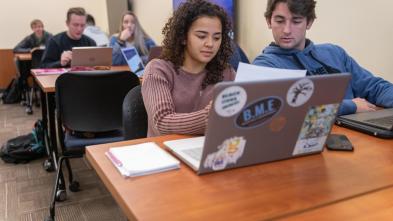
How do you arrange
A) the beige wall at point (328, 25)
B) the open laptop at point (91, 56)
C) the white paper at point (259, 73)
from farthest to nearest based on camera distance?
the open laptop at point (91, 56) < the beige wall at point (328, 25) < the white paper at point (259, 73)

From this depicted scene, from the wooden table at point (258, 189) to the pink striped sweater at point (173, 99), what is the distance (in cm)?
28

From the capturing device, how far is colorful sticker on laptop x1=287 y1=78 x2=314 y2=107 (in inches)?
33.2

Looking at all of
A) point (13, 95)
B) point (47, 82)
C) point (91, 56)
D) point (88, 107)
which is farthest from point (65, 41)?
point (13, 95)

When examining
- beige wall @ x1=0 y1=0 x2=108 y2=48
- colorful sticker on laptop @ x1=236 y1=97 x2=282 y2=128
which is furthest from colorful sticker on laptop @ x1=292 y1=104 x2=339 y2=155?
beige wall @ x1=0 y1=0 x2=108 y2=48

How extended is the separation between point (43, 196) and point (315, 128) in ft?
6.65

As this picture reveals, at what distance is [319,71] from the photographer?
1.69 metres

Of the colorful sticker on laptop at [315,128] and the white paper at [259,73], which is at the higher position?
the white paper at [259,73]

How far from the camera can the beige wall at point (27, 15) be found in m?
6.18

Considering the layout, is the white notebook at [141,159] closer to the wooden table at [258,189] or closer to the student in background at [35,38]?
the wooden table at [258,189]

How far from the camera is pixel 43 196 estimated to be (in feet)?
7.98

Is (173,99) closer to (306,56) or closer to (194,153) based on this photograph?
(194,153)

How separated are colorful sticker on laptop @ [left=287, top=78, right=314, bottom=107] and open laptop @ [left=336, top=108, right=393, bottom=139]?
0.48 metres

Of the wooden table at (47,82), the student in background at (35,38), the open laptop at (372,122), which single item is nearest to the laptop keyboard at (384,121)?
the open laptop at (372,122)

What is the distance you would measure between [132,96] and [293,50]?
29.4 inches
